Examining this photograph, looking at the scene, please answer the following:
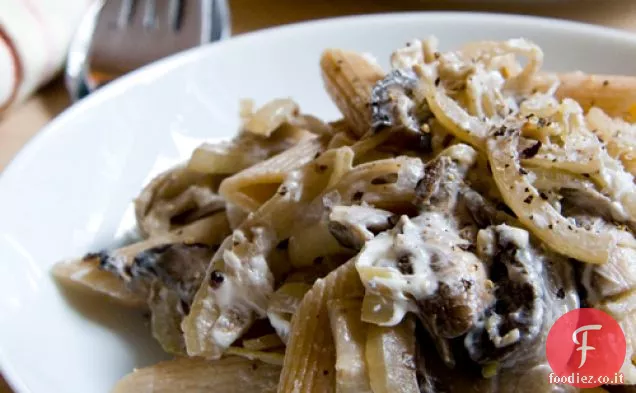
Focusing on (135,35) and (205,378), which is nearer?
(205,378)

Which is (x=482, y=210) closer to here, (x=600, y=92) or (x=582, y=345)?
(x=582, y=345)

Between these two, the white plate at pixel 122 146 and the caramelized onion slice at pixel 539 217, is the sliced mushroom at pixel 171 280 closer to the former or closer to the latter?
the white plate at pixel 122 146

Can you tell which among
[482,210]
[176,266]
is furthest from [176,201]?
[482,210]

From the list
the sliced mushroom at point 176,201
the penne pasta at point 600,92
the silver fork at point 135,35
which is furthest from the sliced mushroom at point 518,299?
the silver fork at point 135,35

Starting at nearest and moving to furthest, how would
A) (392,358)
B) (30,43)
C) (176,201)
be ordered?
(392,358)
(176,201)
(30,43)

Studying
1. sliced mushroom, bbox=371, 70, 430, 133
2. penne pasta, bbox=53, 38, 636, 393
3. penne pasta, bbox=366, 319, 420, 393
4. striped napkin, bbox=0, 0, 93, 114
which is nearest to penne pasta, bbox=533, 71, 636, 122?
penne pasta, bbox=53, 38, 636, 393

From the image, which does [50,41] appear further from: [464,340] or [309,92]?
[464,340]

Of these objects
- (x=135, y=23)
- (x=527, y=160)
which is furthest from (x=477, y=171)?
(x=135, y=23)
